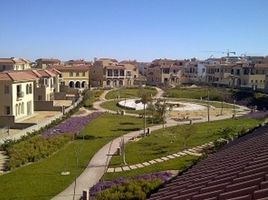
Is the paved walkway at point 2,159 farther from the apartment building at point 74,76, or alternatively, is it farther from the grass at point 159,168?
the apartment building at point 74,76

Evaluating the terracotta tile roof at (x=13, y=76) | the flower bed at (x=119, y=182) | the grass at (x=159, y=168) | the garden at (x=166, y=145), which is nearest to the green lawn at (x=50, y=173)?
the flower bed at (x=119, y=182)

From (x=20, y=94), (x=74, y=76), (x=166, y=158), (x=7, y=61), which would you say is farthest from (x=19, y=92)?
(x=74, y=76)

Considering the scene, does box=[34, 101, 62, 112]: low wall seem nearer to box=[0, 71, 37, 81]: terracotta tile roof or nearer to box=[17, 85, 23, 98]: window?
box=[0, 71, 37, 81]: terracotta tile roof

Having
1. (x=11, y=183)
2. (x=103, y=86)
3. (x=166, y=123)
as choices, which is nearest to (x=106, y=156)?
(x=11, y=183)

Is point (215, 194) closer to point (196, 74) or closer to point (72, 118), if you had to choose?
point (72, 118)

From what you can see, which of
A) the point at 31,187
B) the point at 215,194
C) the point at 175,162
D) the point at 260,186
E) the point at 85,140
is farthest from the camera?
the point at 85,140

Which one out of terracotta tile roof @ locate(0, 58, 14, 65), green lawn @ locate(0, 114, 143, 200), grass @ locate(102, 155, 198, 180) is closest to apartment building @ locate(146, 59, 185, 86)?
terracotta tile roof @ locate(0, 58, 14, 65)

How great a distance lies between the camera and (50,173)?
969 inches

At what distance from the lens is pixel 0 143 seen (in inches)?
1272

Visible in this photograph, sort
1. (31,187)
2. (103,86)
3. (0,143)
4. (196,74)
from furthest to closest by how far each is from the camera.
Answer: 1. (196,74)
2. (103,86)
3. (0,143)
4. (31,187)

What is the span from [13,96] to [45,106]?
11.6m

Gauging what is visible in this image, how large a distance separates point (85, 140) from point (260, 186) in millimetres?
31589

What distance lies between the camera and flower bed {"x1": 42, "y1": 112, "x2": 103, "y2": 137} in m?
38.8

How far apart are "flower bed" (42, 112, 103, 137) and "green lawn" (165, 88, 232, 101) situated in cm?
3218
